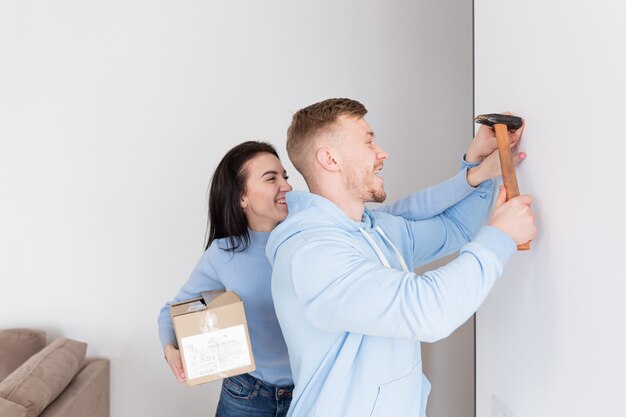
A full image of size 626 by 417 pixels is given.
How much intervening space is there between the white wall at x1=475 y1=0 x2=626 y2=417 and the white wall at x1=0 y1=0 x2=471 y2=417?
4.13 feet

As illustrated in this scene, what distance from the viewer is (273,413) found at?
1855mm

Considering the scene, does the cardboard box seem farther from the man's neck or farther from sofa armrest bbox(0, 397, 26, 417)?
sofa armrest bbox(0, 397, 26, 417)

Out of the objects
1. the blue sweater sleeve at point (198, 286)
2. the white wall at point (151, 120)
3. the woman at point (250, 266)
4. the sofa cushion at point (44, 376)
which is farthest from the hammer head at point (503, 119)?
the sofa cushion at point (44, 376)

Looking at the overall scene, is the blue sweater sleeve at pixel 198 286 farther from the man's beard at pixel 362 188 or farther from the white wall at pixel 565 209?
the white wall at pixel 565 209


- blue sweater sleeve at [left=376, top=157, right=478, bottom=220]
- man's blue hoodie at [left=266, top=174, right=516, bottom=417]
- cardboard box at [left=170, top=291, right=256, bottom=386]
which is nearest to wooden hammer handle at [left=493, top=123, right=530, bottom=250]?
man's blue hoodie at [left=266, top=174, right=516, bottom=417]

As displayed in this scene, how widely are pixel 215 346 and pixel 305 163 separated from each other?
0.52m

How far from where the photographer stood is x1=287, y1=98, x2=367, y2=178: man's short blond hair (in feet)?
4.93

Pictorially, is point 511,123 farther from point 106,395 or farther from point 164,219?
point 106,395

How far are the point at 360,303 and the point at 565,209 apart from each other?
416mm

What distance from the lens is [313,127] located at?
59.7 inches

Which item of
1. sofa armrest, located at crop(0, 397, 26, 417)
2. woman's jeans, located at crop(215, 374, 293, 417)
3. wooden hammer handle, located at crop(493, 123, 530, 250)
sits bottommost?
woman's jeans, located at crop(215, 374, 293, 417)

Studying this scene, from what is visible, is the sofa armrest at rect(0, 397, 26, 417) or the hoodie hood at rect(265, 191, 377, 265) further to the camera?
the sofa armrest at rect(0, 397, 26, 417)

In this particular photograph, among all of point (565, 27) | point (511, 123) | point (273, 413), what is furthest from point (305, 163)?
point (273, 413)

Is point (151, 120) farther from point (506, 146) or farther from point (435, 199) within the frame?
point (506, 146)
